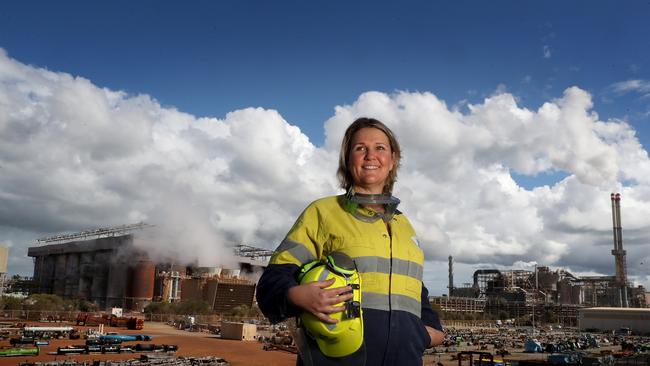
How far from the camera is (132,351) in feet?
154

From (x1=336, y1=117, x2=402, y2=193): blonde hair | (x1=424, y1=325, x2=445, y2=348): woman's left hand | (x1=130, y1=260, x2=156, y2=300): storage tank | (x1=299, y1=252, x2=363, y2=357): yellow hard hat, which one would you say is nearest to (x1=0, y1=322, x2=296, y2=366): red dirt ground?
(x1=130, y1=260, x2=156, y2=300): storage tank

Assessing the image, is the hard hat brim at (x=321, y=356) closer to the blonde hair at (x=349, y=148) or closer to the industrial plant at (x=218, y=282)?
the blonde hair at (x=349, y=148)

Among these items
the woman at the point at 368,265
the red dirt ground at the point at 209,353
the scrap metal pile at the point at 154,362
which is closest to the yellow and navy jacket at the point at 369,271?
the woman at the point at 368,265

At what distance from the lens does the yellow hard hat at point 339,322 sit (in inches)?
81.3

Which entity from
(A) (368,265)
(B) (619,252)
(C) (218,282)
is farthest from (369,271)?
(B) (619,252)

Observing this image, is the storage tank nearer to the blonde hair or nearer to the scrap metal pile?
the scrap metal pile

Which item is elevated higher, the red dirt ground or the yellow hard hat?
the yellow hard hat

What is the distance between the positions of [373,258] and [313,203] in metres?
0.44

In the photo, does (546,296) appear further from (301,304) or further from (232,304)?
(301,304)

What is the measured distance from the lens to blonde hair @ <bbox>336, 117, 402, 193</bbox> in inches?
110

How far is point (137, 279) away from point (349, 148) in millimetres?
109140

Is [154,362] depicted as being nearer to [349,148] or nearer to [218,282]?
[349,148]

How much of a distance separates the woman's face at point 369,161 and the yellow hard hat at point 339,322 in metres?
0.64

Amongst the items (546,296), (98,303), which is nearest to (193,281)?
(98,303)
